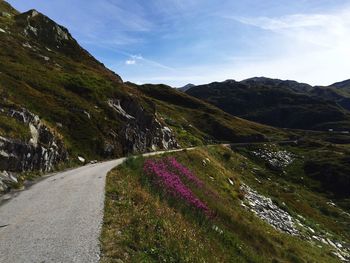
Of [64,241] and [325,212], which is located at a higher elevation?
[64,241]

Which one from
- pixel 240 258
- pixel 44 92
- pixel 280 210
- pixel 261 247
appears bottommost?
pixel 280 210

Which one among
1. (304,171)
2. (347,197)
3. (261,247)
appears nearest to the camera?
(261,247)

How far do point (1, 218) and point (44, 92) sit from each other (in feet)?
124

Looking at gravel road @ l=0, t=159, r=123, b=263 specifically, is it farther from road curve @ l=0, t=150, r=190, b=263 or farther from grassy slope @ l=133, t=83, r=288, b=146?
grassy slope @ l=133, t=83, r=288, b=146

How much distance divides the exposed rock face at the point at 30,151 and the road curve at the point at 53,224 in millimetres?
4146

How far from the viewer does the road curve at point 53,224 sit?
12500mm

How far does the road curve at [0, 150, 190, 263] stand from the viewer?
12.5 metres

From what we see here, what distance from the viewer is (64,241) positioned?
13617 mm

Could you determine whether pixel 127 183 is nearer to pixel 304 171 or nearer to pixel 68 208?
pixel 68 208

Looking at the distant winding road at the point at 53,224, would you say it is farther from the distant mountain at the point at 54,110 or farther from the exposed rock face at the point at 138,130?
the exposed rock face at the point at 138,130

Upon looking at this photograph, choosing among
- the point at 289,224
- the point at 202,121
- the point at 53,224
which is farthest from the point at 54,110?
the point at 202,121

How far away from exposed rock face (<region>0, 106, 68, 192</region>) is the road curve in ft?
13.6

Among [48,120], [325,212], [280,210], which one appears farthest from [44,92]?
[325,212]

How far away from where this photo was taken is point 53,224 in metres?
15.8
